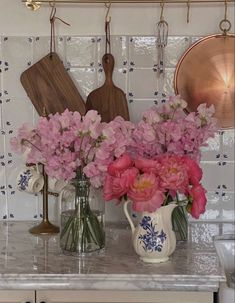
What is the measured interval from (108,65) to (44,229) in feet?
1.79

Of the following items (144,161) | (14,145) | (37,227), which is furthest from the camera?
(37,227)

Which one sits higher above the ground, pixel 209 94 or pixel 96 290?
pixel 209 94

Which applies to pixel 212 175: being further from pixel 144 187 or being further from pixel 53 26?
pixel 53 26

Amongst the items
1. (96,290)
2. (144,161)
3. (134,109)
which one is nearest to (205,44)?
→ (134,109)

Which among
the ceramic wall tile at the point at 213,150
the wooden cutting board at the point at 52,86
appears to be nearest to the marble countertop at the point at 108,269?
the ceramic wall tile at the point at 213,150

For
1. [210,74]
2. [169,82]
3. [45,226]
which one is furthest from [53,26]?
[45,226]

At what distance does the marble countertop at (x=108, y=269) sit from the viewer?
4.68 ft

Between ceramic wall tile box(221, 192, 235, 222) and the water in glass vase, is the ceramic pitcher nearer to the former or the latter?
the water in glass vase

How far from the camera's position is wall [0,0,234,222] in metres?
1.89

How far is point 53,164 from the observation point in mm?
1466

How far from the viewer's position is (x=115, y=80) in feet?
6.28

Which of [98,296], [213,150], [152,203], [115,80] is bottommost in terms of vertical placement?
[98,296]

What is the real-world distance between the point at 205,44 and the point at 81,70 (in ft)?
1.31

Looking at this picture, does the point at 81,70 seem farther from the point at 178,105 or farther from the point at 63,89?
the point at 178,105
